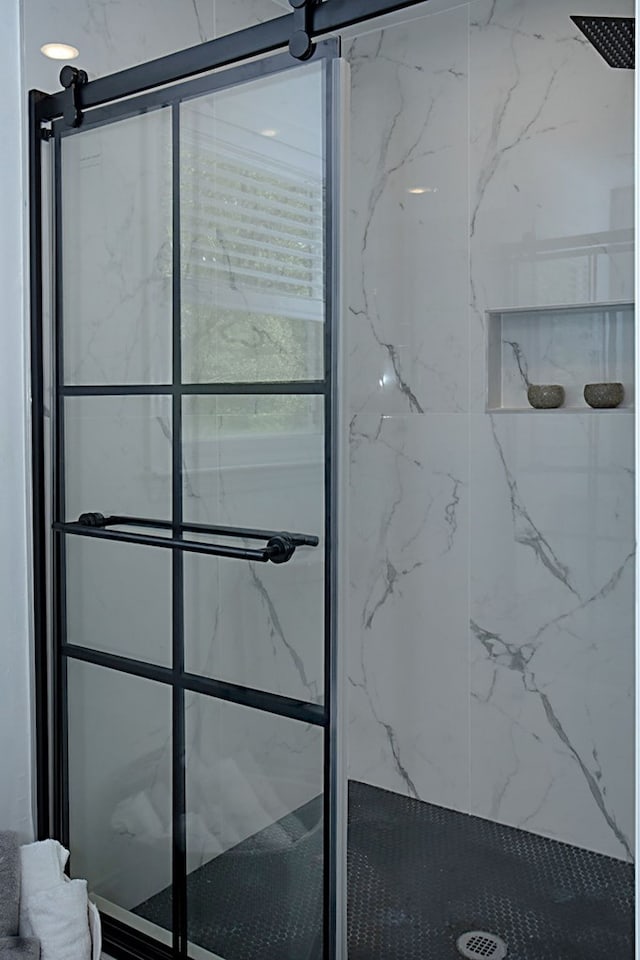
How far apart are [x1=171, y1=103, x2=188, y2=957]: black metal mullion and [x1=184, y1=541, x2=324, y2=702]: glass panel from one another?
0.03 metres

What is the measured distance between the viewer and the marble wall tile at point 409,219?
2.63m

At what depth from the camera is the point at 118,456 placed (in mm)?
1873

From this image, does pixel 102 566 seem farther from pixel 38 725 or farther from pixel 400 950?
pixel 400 950

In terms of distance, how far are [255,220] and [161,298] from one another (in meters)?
0.28

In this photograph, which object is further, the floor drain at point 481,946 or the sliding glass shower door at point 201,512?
the floor drain at point 481,946

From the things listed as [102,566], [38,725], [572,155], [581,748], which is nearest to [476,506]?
[581,748]

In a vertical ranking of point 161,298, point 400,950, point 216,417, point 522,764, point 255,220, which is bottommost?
point 400,950

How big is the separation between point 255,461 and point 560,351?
1247mm

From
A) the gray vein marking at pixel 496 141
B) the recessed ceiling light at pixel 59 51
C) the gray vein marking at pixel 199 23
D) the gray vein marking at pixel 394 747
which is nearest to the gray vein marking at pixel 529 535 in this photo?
the gray vein marking at pixel 496 141

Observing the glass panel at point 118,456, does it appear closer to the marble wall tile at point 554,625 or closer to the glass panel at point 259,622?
the glass panel at point 259,622

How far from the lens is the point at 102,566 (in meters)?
1.92

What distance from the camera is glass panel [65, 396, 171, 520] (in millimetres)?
1803

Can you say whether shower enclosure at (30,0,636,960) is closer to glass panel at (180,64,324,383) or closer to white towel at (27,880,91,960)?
glass panel at (180,64,324,383)

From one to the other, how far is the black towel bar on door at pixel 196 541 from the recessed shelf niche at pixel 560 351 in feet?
3.75
